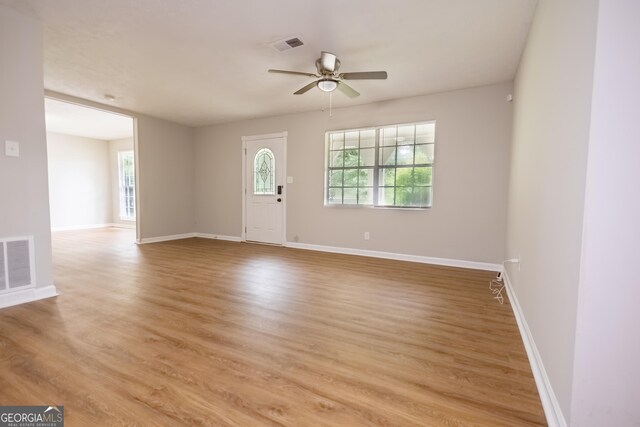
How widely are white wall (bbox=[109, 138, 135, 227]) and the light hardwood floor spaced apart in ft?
20.1

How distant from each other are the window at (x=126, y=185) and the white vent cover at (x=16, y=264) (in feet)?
21.2

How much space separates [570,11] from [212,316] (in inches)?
117

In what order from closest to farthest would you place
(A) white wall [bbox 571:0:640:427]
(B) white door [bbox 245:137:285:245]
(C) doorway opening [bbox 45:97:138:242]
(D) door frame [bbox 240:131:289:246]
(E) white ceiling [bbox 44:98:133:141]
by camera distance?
(A) white wall [bbox 571:0:640:427] → (E) white ceiling [bbox 44:98:133:141] → (D) door frame [bbox 240:131:289:246] → (B) white door [bbox 245:137:285:245] → (C) doorway opening [bbox 45:97:138:242]

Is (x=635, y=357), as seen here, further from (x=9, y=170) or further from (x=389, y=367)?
(x=9, y=170)

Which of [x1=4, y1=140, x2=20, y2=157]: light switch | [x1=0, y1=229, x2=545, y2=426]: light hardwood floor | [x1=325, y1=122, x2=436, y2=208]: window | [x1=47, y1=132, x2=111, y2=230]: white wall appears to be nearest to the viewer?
[x1=0, y1=229, x2=545, y2=426]: light hardwood floor

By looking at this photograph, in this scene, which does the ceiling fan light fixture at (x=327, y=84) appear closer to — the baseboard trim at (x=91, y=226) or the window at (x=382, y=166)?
the window at (x=382, y=166)

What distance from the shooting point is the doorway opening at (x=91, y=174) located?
758cm

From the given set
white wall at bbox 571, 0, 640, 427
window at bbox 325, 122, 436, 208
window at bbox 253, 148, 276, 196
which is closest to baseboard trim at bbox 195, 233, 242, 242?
window at bbox 253, 148, 276, 196

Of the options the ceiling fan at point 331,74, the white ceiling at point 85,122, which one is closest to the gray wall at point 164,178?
the white ceiling at point 85,122

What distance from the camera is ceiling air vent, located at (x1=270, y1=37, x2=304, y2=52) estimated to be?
2941mm

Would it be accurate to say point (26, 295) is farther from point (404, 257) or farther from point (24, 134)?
point (404, 257)

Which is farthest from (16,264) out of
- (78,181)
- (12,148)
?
(78,181)

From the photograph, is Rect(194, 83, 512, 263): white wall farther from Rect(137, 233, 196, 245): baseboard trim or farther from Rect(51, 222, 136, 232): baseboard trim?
Rect(51, 222, 136, 232): baseboard trim

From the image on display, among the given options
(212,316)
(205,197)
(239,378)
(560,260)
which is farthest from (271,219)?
(560,260)
